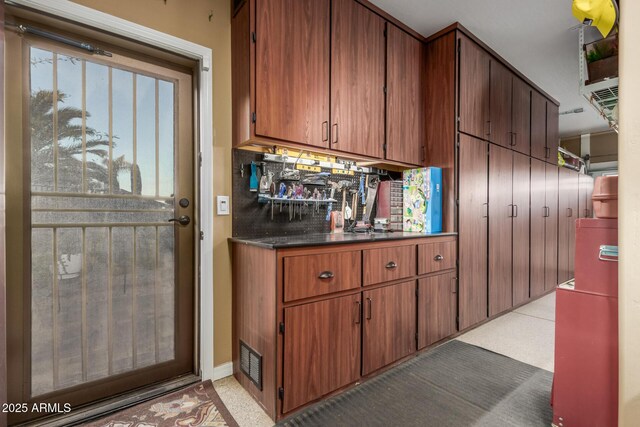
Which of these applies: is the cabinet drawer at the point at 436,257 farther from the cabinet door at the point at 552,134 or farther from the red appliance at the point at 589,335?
the cabinet door at the point at 552,134

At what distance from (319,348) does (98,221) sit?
1521mm

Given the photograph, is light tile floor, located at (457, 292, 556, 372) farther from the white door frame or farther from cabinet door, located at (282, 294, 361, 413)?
the white door frame

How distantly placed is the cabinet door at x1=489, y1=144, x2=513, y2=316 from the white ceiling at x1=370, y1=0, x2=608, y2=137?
103cm

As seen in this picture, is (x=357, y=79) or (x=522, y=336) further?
(x=522, y=336)

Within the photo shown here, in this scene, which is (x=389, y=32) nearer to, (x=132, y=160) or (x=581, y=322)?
(x=132, y=160)

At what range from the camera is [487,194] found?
3.12 m

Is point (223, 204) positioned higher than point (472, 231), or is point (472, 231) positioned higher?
point (223, 204)

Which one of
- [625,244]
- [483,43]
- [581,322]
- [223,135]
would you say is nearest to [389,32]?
[483,43]

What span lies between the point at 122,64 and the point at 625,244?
274cm

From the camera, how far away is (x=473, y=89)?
293 cm

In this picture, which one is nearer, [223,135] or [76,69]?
[76,69]

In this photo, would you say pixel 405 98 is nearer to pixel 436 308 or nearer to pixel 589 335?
pixel 436 308

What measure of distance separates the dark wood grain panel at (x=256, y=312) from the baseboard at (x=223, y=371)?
0.04m

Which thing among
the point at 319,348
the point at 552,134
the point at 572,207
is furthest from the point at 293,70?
the point at 572,207
